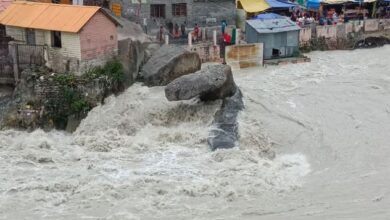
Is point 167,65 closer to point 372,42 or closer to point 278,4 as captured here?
point 278,4

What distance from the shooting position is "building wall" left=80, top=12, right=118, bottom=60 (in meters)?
24.3

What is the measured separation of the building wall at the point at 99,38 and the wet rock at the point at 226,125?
221 inches

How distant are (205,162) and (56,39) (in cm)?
934

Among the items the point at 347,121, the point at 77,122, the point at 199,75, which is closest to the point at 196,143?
the point at 199,75

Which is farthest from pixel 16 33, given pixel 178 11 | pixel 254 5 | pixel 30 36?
pixel 254 5

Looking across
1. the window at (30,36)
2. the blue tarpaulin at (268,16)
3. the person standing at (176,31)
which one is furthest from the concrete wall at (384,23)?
the window at (30,36)

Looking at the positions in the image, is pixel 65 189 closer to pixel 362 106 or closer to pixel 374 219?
pixel 374 219

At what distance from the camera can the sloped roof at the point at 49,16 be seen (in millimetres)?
24219

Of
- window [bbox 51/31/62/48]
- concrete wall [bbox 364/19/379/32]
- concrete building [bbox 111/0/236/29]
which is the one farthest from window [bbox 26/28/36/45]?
concrete wall [bbox 364/19/379/32]

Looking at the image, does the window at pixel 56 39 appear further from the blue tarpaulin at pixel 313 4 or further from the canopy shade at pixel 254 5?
the blue tarpaulin at pixel 313 4

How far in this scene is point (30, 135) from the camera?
21.9m

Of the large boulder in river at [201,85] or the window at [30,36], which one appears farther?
the window at [30,36]

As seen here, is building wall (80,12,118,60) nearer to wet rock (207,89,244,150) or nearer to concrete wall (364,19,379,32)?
wet rock (207,89,244,150)

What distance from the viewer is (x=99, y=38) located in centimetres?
2491
